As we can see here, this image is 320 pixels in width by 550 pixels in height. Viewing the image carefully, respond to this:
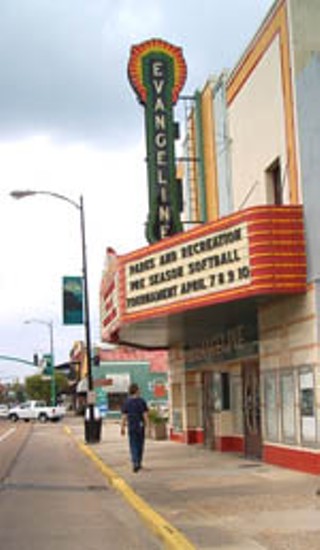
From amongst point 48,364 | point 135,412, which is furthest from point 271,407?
point 48,364

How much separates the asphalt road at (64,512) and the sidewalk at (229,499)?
445 mm

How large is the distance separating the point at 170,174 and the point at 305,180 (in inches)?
235

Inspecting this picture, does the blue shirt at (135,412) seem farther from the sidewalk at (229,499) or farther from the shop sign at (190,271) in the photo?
the shop sign at (190,271)

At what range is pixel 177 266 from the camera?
16844mm

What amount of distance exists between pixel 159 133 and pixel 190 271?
493 centimetres

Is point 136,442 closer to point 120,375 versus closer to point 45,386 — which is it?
point 120,375

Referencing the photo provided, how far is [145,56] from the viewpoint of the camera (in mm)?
20344

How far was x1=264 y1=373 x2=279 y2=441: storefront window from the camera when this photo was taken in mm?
16531

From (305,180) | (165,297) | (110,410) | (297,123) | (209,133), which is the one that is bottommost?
(110,410)

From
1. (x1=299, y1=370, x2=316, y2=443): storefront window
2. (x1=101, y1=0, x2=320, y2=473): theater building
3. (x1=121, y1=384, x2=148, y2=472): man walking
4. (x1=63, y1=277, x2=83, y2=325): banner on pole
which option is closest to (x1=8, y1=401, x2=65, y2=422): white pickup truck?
(x1=63, y1=277, x2=83, y2=325): banner on pole

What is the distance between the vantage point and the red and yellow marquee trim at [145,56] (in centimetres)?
1998

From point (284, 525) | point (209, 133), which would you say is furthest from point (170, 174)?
point (284, 525)

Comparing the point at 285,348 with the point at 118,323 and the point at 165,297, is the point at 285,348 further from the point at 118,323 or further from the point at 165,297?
the point at 118,323

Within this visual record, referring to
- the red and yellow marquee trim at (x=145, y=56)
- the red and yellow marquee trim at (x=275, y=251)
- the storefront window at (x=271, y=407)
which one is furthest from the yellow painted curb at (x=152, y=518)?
the red and yellow marquee trim at (x=145, y=56)
